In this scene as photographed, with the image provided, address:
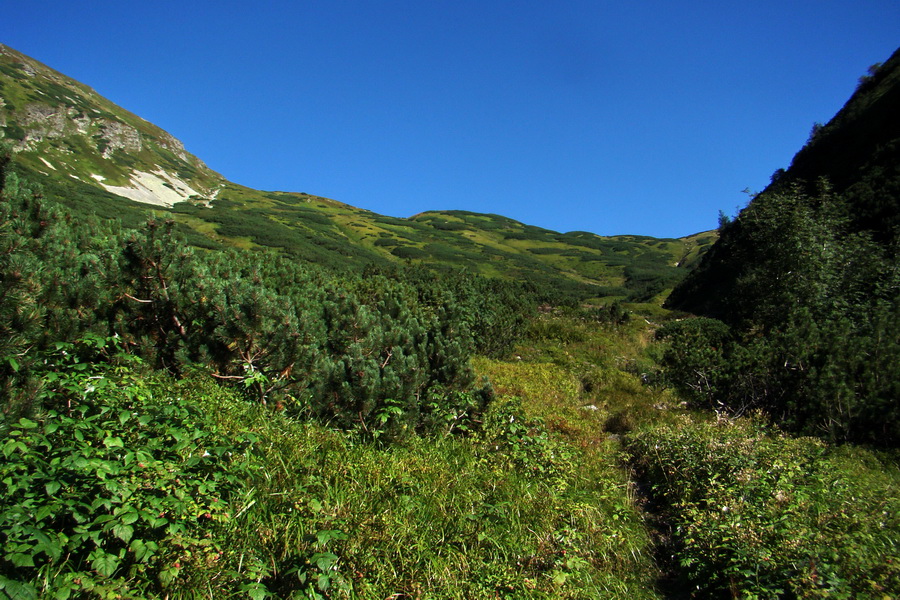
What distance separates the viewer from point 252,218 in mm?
88125

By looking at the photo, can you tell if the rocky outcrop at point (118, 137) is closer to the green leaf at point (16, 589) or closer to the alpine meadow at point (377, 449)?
the alpine meadow at point (377, 449)

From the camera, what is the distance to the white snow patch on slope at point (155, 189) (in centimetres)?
9888

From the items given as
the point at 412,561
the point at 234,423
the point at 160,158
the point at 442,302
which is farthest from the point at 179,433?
the point at 160,158

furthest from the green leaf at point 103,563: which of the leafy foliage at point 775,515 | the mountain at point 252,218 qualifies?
the mountain at point 252,218

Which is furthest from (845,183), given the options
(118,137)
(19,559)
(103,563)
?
(118,137)

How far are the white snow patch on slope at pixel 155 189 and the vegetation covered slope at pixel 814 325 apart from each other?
107m

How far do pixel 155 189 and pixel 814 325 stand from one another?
133 metres

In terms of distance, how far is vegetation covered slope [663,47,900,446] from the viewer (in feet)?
25.8

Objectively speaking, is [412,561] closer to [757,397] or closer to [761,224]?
[757,397]

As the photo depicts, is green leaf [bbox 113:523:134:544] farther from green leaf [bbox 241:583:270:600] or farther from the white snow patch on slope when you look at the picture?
the white snow patch on slope

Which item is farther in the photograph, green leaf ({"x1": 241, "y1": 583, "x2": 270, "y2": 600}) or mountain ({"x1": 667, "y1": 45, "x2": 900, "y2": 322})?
mountain ({"x1": 667, "y1": 45, "x2": 900, "y2": 322})

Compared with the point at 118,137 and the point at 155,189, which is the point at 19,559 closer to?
the point at 155,189

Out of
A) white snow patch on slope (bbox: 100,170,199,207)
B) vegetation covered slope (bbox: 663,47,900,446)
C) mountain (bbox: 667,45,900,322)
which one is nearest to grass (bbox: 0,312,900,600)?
vegetation covered slope (bbox: 663,47,900,446)

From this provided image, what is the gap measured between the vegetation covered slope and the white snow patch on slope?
10697 centimetres
